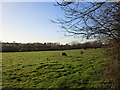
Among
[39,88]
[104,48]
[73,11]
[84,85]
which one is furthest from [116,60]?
[39,88]

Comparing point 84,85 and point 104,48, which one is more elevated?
point 104,48

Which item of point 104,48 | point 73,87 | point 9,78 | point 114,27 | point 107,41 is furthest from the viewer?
point 9,78

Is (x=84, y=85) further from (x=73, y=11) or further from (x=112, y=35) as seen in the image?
(x=73, y=11)

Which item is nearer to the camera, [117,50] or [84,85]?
[117,50]

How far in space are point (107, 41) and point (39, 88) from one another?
4.09m

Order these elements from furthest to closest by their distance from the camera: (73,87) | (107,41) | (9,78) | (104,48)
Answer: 1. (9,78)
2. (73,87)
3. (104,48)
4. (107,41)

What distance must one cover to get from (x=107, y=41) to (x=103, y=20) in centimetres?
64

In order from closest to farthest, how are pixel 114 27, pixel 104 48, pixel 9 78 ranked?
pixel 114 27 → pixel 104 48 → pixel 9 78

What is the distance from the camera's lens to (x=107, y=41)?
3500 mm

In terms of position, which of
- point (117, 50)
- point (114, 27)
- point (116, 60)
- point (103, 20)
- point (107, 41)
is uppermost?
point (103, 20)

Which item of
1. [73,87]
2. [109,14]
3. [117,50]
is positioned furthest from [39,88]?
[109,14]

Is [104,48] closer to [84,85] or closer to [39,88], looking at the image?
[84,85]

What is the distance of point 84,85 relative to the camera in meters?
5.88

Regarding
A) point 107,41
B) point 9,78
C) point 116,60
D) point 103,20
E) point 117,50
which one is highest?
point 103,20
